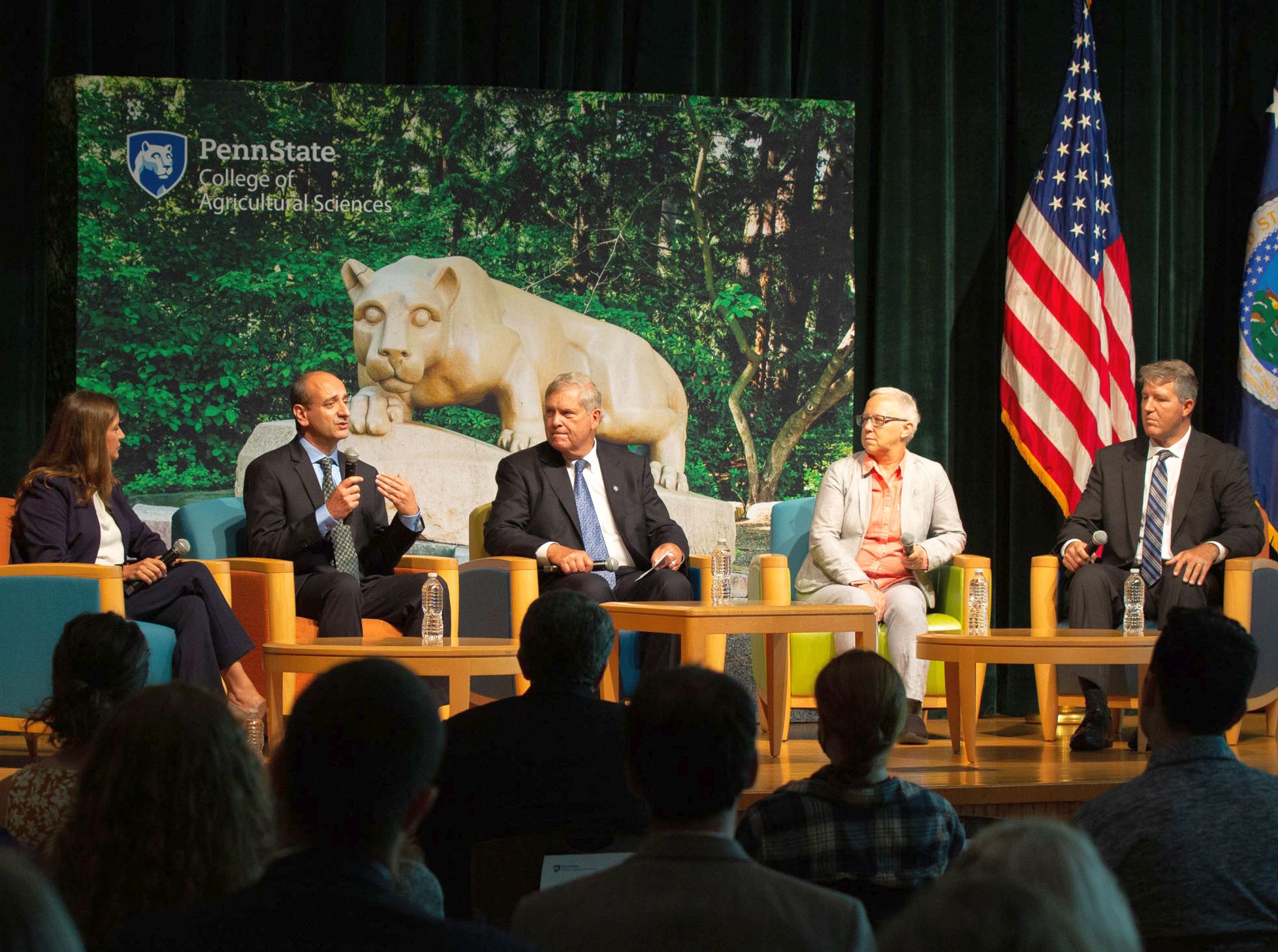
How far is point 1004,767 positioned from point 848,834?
225 cm

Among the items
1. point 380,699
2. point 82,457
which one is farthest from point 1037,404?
point 380,699

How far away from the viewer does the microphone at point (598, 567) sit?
15.2 ft

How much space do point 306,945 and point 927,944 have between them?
0.51m

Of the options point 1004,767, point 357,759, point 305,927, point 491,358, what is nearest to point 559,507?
point 491,358

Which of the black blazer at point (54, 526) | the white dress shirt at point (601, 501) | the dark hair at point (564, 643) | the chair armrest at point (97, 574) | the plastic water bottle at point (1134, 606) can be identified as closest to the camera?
the dark hair at point (564, 643)

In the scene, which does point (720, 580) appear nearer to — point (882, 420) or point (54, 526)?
point (882, 420)

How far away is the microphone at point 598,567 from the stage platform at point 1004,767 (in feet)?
2.40

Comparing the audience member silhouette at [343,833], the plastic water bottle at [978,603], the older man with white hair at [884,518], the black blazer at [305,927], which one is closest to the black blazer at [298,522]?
the older man with white hair at [884,518]

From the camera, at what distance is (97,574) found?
3.98 metres

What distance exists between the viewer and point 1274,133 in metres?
5.98

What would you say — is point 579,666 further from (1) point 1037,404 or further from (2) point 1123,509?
(1) point 1037,404

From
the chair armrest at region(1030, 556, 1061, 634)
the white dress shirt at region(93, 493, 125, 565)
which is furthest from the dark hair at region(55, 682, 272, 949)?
the chair armrest at region(1030, 556, 1061, 634)

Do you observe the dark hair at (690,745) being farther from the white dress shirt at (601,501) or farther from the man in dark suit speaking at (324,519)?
the white dress shirt at (601,501)

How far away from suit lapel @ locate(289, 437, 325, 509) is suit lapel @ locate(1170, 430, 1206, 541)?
2.82 m
